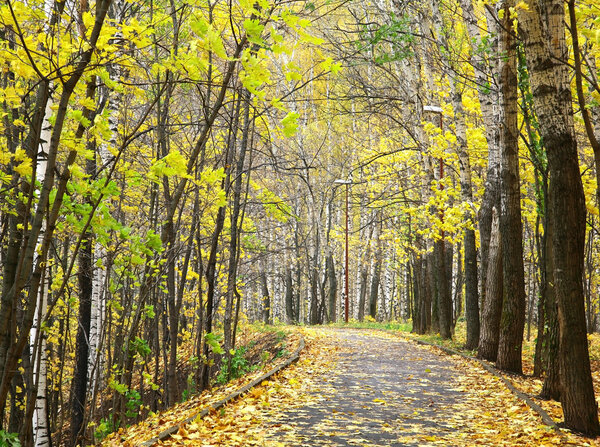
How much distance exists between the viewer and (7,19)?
3.82 m

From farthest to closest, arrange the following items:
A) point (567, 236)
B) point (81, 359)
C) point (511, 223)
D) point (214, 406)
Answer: point (81, 359) → point (511, 223) → point (214, 406) → point (567, 236)

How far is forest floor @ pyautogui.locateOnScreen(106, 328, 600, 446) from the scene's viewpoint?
209 inches

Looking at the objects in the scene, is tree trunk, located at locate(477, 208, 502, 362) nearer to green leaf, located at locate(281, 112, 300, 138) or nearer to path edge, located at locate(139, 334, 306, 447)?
path edge, located at locate(139, 334, 306, 447)

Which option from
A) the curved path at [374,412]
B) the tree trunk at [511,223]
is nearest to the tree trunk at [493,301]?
the curved path at [374,412]

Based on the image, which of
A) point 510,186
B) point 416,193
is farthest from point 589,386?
point 416,193

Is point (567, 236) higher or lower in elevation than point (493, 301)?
higher

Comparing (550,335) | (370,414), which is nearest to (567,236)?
(550,335)

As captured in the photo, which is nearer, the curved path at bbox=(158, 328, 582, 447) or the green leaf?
the green leaf

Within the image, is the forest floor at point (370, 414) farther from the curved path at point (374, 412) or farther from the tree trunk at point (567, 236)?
the tree trunk at point (567, 236)

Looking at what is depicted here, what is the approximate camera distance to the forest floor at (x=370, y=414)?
5305 mm

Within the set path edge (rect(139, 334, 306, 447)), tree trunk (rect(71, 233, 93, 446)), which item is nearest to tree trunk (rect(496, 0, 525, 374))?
path edge (rect(139, 334, 306, 447))

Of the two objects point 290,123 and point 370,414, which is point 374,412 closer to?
point 370,414

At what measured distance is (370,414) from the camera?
21.5 feet

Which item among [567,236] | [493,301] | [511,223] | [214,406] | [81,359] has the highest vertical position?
[511,223]
